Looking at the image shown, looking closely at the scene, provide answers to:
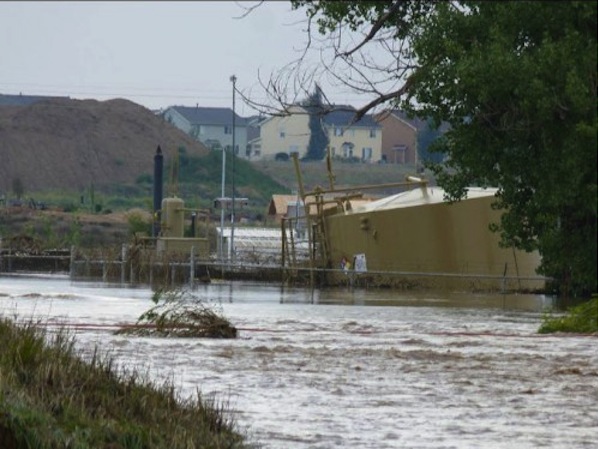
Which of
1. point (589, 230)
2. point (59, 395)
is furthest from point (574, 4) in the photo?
point (59, 395)

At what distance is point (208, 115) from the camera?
14175 cm

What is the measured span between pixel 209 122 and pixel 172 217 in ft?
239

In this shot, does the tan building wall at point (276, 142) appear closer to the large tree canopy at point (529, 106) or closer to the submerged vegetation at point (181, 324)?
the submerged vegetation at point (181, 324)

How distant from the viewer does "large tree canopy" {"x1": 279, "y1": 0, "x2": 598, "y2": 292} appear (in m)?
9.49

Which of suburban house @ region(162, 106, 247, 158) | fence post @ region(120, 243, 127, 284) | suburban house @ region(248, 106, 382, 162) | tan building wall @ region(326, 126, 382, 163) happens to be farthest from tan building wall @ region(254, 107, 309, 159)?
fence post @ region(120, 243, 127, 284)

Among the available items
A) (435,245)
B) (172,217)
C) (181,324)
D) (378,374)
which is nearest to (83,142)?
(172,217)

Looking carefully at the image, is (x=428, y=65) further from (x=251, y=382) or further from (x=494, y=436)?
(x=251, y=382)

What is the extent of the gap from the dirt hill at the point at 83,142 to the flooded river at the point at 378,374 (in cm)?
5319

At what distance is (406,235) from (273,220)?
5542cm

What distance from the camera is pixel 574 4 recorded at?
9102 mm

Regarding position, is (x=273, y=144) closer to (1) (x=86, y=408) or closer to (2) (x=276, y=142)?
(2) (x=276, y=142)

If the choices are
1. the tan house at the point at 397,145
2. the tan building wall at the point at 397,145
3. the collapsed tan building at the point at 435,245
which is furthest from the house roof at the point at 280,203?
the collapsed tan building at the point at 435,245

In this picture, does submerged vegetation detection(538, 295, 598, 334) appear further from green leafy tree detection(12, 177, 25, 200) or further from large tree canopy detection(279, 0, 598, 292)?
green leafy tree detection(12, 177, 25, 200)

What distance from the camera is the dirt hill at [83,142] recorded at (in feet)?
290
